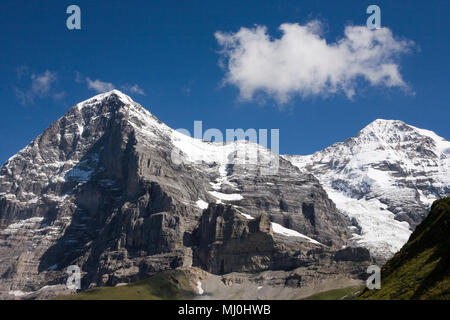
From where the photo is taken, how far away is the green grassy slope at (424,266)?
104438 mm

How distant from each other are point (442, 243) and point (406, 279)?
9.62 metres

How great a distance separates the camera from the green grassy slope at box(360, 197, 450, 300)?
104438mm

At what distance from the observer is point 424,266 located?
11988 centimetres
